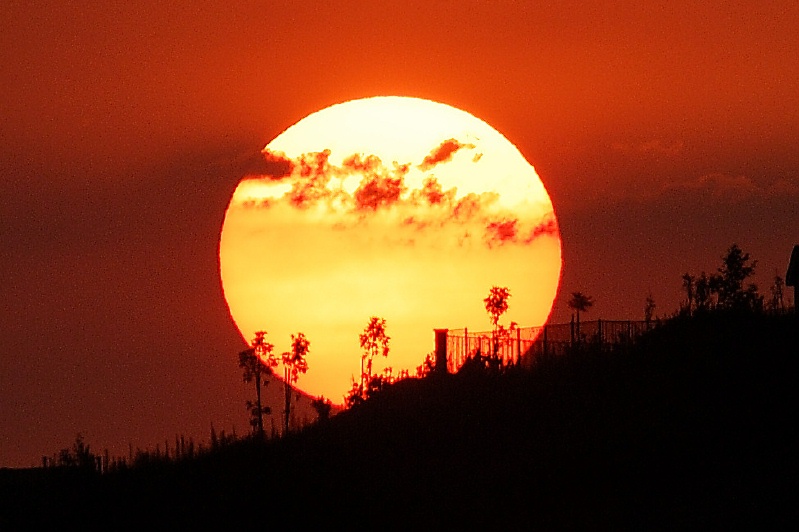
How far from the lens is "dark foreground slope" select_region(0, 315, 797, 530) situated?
72.6ft

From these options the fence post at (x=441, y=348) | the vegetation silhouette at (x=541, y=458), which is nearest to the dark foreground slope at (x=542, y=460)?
the vegetation silhouette at (x=541, y=458)

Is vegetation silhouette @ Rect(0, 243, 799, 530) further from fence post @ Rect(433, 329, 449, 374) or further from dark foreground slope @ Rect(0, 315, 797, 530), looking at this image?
fence post @ Rect(433, 329, 449, 374)

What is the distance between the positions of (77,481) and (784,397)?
50.1 ft

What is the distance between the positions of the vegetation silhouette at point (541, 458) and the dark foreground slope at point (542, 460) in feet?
0.13

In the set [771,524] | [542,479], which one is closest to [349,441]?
[542,479]

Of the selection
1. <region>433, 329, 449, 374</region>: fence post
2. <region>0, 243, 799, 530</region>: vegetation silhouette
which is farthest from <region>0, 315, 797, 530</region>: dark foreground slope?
<region>433, 329, 449, 374</region>: fence post

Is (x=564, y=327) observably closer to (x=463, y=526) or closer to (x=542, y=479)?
(x=542, y=479)

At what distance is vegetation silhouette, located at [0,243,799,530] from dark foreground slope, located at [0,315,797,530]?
0.13ft

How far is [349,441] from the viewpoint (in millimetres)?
28750

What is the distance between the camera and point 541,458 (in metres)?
24.7

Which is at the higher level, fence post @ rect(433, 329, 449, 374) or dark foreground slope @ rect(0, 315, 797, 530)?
fence post @ rect(433, 329, 449, 374)

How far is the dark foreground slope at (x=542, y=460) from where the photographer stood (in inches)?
871

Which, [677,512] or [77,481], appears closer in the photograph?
[677,512]

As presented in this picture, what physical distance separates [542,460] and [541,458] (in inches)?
3.8
